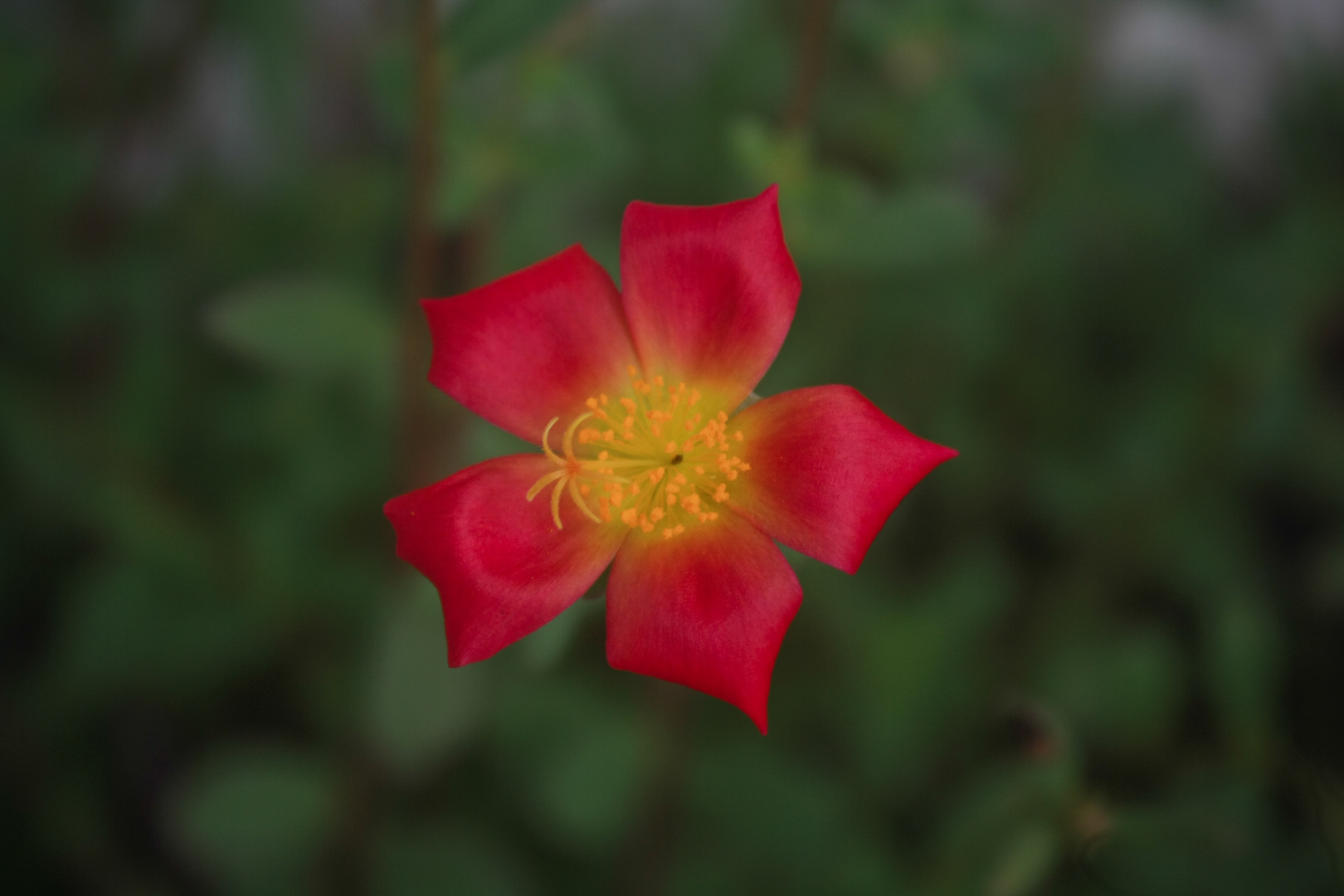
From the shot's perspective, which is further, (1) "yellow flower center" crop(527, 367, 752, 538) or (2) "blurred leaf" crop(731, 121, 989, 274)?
(2) "blurred leaf" crop(731, 121, 989, 274)

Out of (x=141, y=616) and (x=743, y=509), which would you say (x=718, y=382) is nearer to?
Result: (x=743, y=509)

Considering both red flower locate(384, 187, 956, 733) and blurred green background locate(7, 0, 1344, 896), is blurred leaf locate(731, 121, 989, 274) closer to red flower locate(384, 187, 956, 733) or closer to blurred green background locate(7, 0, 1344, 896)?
blurred green background locate(7, 0, 1344, 896)

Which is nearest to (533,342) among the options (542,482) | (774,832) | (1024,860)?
(542,482)

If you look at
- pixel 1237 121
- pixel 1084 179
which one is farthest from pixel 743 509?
pixel 1237 121

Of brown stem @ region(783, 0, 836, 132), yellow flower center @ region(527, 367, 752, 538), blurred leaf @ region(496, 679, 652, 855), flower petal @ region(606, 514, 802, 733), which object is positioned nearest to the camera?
flower petal @ region(606, 514, 802, 733)

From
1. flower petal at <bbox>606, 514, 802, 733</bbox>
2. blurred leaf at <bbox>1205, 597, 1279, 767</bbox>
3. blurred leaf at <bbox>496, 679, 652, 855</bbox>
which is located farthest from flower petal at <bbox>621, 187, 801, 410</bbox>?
blurred leaf at <bbox>1205, 597, 1279, 767</bbox>

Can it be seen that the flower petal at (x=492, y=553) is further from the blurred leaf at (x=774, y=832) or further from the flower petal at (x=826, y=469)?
the blurred leaf at (x=774, y=832)

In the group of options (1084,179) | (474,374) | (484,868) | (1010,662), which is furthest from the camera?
(1084,179)

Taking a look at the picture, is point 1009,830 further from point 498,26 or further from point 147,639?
point 147,639
